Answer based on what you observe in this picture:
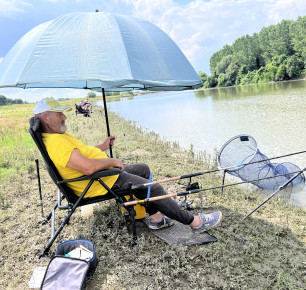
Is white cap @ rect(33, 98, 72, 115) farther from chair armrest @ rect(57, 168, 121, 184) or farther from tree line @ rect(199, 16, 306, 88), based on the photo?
tree line @ rect(199, 16, 306, 88)

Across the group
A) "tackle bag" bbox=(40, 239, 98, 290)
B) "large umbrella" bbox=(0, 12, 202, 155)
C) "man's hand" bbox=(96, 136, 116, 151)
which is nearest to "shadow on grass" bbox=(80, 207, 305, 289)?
"tackle bag" bbox=(40, 239, 98, 290)

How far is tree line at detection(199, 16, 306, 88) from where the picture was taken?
58500 millimetres

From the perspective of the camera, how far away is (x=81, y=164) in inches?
110

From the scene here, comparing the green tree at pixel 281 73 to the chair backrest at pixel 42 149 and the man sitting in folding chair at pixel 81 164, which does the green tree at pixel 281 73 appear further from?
the chair backrest at pixel 42 149

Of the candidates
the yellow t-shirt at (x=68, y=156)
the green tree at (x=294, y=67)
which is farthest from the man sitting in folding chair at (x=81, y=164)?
the green tree at (x=294, y=67)

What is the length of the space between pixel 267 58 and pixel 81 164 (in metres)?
81.3

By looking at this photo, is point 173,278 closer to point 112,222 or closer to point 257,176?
point 112,222

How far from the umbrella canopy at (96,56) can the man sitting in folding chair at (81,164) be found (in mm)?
373

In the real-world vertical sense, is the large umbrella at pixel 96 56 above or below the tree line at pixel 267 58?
below

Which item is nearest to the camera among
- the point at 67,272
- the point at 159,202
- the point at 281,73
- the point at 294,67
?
the point at 67,272

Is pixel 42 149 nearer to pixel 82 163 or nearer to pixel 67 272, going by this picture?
pixel 82 163

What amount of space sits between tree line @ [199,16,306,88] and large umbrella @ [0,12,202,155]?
A: 63037mm

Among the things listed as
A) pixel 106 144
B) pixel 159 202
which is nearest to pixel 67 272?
pixel 159 202

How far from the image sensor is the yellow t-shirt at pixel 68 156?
9.14 ft
